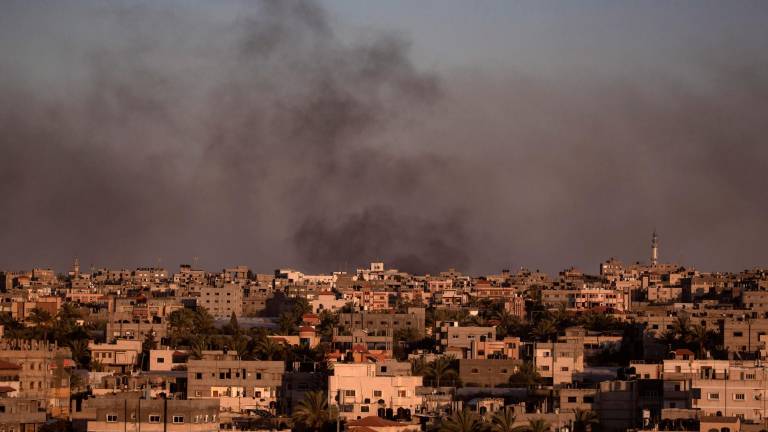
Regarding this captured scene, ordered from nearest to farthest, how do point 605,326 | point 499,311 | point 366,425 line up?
Result: 1. point 366,425
2. point 605,326
3. point 499,311

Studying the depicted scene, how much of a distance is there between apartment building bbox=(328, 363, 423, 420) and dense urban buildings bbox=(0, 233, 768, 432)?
0.23 feet

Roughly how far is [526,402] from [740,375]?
27.4 feet

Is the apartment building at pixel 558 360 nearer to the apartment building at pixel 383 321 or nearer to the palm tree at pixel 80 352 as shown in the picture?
the palm tree at pixel 80 352

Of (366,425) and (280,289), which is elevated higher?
(280,289)

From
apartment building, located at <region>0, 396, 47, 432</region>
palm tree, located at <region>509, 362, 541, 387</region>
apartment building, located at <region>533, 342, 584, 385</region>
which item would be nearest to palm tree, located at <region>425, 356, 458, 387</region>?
palm tree, located at <region>509, 362, 541, 387</region>

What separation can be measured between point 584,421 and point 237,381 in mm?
18092

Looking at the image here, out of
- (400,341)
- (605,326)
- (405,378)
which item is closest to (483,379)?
(405,378)

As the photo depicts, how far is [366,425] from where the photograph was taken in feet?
234

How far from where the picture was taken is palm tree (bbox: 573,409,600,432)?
7319 cm

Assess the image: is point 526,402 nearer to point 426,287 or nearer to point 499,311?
point 499,311

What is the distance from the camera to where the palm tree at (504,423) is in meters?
68.9

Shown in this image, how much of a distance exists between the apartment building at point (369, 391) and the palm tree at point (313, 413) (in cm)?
223

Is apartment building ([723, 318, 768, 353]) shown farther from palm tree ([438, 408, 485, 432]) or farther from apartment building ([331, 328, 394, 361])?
palm tree ([438, 408, 485, 432])

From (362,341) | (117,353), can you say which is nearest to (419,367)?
(117,353)
